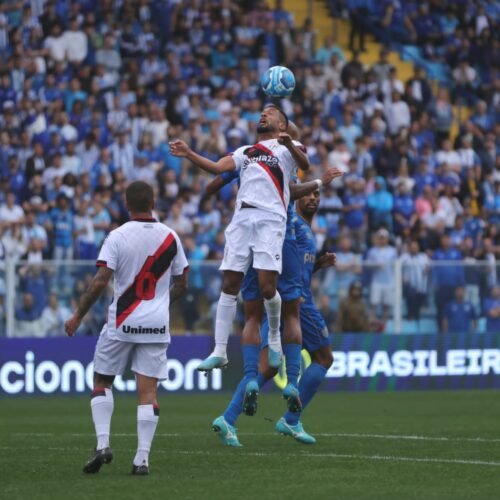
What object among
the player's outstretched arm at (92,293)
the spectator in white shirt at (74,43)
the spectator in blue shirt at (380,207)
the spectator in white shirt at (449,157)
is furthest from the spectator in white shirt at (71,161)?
the player's outstretched arm at (92,293)

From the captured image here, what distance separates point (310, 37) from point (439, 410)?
12.8m

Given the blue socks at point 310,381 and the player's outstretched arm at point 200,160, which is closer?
the player's outstretched arm at point 200,160

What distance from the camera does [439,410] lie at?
17531 millimetres

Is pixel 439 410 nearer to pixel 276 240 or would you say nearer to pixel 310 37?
pixel 276 240

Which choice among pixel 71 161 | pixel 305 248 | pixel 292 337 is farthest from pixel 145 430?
pixel 71 161

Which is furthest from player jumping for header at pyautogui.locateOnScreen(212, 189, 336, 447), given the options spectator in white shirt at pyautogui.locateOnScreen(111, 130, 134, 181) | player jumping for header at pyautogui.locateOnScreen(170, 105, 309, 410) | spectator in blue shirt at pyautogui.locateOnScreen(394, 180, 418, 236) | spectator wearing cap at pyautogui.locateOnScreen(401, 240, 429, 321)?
spectator in blue shirt at pyautogui.locateOnScreen(394, 180, 418, 236)

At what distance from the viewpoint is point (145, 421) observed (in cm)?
988

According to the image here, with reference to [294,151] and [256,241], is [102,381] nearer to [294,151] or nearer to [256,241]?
[256,241]

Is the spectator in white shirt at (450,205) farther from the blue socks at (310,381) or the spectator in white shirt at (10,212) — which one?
the blue socks at (310,381)

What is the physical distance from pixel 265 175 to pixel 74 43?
14.0 m

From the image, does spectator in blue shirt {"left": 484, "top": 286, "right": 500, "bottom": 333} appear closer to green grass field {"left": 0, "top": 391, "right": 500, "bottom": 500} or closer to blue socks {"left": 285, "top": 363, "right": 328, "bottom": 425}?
green grass field {"left": 0, "top": 391, "right": 500, "bottom": 500}

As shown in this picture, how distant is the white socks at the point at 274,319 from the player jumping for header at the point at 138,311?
6.89 ft

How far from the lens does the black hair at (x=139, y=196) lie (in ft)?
32.5

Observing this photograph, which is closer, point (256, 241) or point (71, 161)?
point (256, 241)
